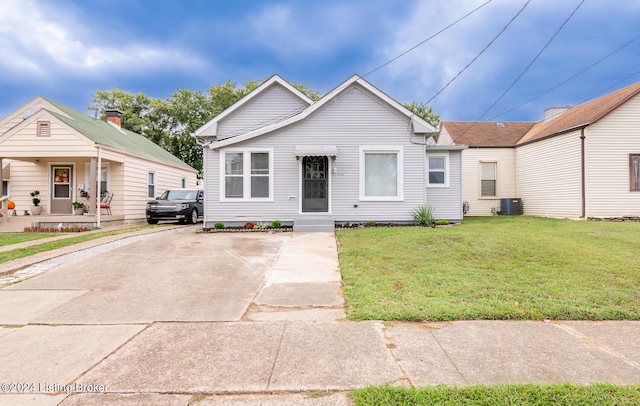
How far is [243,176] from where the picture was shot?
1212 centimetres

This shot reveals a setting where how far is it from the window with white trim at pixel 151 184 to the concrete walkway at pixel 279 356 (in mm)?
13934

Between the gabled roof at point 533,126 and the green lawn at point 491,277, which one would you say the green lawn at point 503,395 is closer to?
the green lawn at point 491,277

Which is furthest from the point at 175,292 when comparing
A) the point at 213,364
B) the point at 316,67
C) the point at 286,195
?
the point at 316,67

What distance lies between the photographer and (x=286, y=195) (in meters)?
12.1

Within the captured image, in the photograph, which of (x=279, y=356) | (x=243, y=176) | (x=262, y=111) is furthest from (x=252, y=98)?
(x=279, y=356)

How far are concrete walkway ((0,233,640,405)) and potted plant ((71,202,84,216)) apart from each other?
1136 cm

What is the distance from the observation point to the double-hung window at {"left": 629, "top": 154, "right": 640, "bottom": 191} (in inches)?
522

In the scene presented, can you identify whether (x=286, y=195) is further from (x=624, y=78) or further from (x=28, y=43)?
(x=28, y=43)

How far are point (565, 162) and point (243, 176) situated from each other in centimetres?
1393

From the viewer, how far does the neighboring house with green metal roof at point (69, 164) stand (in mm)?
12984

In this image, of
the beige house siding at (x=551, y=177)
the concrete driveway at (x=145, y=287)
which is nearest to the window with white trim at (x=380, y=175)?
the concrete driveway at (x=145, y=287)

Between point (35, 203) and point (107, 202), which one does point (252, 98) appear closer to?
point (107, 202)

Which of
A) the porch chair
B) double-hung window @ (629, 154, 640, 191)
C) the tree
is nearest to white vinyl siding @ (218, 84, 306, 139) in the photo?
the porch chair

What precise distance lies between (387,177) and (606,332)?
8940 millimetres
